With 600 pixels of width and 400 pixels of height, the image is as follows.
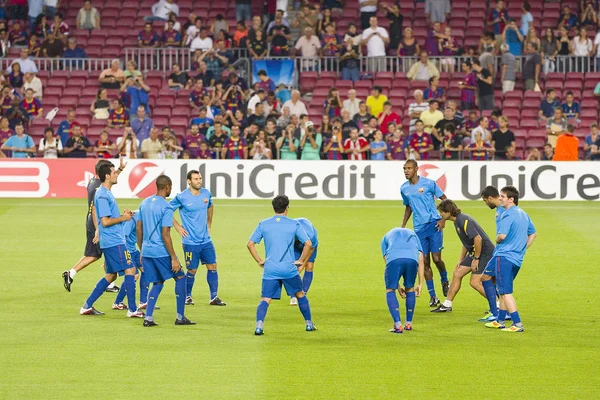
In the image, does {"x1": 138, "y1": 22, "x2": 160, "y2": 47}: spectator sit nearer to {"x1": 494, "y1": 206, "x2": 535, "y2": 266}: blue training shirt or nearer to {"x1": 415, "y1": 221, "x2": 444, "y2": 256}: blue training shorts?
{"x1": 415, "y1": 221, "x2": 444, "y2": 256}: blue training shorts

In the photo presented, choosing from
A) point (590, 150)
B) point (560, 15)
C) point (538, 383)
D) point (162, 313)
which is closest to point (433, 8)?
point (560, 15)

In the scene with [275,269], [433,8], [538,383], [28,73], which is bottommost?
[538,383]

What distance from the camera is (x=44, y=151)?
27.8 m

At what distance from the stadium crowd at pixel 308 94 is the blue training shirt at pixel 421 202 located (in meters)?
12.0

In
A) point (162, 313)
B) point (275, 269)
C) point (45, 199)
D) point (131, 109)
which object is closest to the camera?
point (275, 269)

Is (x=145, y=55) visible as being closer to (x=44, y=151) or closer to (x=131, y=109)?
(x=131, y=109)

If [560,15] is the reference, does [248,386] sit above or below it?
below

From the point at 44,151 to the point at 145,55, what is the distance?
5908 mm

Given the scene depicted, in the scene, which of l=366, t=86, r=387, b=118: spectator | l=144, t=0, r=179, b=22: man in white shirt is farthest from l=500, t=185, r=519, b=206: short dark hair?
l=144, t=0, r=179, b=22: man in white shirt

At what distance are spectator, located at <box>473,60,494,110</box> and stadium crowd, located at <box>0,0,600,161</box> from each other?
3 centimetres

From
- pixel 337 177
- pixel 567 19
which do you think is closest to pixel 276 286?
pixel 337 177

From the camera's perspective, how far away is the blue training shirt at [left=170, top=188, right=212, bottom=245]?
1409 cm

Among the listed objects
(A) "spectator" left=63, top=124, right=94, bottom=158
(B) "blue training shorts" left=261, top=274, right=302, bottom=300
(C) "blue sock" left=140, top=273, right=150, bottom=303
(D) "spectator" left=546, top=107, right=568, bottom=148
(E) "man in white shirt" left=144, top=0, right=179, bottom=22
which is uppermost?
(E) "man in white shirt" left=144, top=0, right=179, bottom=22

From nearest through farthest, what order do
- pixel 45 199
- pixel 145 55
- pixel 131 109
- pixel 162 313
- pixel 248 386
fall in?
pixel 248 386 < pixel 162 313 < pixel 45 199 < pixel 131 109 < pixel 145 55
